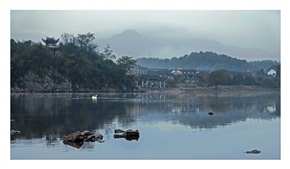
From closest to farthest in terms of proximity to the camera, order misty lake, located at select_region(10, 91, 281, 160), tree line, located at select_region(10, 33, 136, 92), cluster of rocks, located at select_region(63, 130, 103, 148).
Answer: misty lake, located at select_region(10, 91, 281, 160) → cluster of rocks, located at select_region(63, 130, 103, 148) → tree line, located at select_region(10, 33, 136, 92)

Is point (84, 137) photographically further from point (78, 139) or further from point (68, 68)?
point (68, 68)

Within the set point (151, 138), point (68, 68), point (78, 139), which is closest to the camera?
point (78, 139)

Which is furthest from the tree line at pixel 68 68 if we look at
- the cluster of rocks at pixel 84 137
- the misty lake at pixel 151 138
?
the cluster of rocks at pixel 84 137

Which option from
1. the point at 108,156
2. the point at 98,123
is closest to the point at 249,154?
the point at 108,156

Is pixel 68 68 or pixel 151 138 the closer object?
pixel 151 138

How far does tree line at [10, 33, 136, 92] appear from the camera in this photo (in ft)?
103

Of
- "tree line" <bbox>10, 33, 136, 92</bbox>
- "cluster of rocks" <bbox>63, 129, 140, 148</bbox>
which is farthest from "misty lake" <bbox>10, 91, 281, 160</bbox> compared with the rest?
"tree line" <bbox>10, 33, 136, 92</bbox>

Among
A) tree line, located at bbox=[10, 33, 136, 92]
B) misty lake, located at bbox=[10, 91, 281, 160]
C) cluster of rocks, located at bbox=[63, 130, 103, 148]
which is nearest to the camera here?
misty lake, located at bbox=[10, 91, 281, 160]

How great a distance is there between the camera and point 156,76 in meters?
47.8

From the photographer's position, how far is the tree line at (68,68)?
31516 mm

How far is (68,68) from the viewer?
34.7m

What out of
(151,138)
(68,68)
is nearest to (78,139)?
(151,138)

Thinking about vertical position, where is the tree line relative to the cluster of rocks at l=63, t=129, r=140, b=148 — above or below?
above

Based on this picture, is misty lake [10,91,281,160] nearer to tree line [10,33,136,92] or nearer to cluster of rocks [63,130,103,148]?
cluster of rocks [63,130,103,148]
